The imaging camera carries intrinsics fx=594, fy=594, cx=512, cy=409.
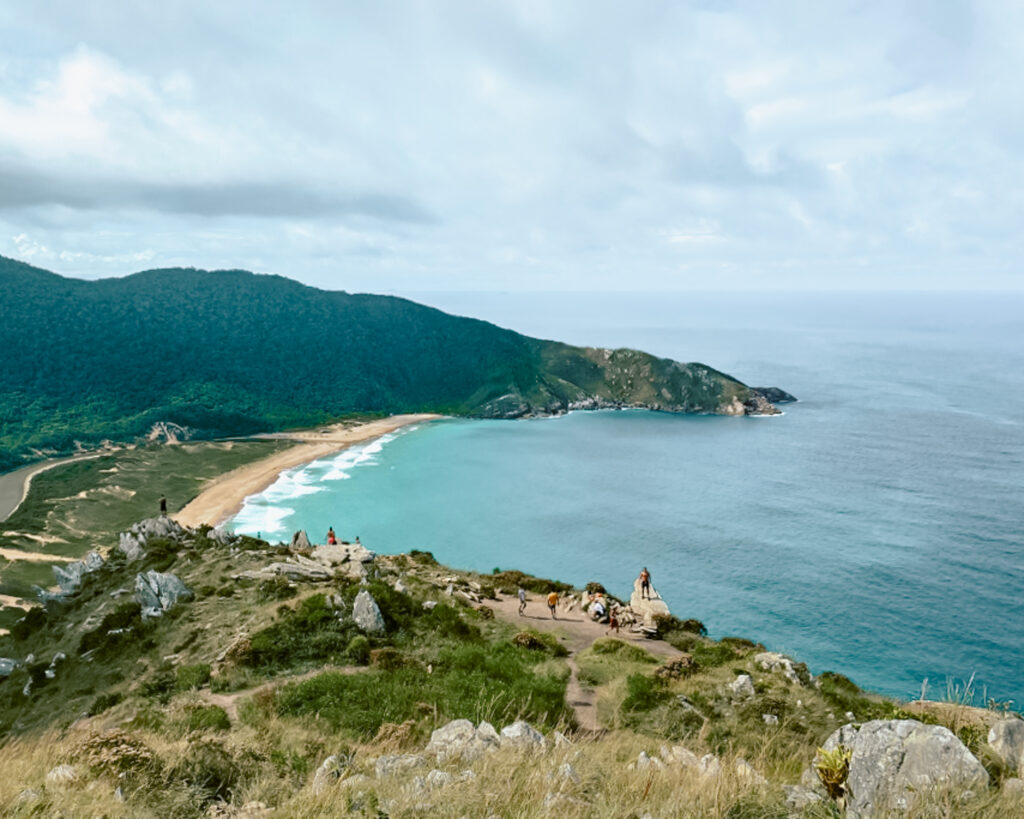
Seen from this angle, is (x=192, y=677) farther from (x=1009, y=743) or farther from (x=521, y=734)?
(x=1009, y=743)

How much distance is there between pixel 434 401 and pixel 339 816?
578ft

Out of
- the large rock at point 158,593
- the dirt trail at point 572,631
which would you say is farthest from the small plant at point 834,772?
the large rock at point 158,593

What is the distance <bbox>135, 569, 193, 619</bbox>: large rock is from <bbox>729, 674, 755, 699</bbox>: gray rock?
25.4 m

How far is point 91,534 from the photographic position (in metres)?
77.4

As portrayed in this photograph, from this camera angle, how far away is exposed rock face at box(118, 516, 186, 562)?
39688 millimetres

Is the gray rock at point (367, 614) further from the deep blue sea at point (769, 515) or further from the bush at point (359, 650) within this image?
the deep blue sea at point (769, 515)

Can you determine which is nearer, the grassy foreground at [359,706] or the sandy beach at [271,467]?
the grassy foreground at [359,706]

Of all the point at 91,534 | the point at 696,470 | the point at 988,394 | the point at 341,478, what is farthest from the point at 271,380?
the point at 988,394

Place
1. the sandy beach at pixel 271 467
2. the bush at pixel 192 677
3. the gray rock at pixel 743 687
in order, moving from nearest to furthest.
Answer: the gray rock at pixel 743 687 → the bush at pixel 192 677 → the sandy beach at pixel 271 467

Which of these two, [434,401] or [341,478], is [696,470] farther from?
[434,401]

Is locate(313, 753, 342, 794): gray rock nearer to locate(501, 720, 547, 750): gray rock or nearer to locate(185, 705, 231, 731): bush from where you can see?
locate(501, 720, 547, 750): gray rock

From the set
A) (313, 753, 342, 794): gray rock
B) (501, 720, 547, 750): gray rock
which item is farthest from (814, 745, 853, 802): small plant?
(313, 753, 342, 794): gray rock

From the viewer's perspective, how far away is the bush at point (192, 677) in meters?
20.9

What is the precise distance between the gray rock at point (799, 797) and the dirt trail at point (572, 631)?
13.6 m
